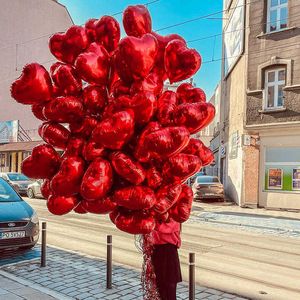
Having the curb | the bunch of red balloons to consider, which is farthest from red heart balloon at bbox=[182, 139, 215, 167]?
the curb

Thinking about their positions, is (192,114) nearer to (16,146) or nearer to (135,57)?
(135,57)

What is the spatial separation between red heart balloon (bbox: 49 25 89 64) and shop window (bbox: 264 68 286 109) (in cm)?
1712

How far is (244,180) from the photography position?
18.8 m

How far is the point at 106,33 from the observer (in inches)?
83.3

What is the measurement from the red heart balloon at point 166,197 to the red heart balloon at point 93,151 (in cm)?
35

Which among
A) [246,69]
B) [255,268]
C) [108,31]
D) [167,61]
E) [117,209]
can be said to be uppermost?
[246,69]

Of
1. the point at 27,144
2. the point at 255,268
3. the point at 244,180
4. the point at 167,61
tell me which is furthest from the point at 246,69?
the point at 27,144

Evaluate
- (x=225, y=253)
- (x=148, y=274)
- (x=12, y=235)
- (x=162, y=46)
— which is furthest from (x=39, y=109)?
(x=225, y=253)

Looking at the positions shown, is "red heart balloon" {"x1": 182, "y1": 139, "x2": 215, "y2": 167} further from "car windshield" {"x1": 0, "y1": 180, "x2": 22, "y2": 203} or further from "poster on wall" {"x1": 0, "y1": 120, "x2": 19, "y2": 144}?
"poster on wall" {"x1": 0, "y1": 120, "x2": 19, "y2": 144}

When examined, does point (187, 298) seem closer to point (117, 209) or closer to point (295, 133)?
point (117, 209)

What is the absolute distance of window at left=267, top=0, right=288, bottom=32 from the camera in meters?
17.9

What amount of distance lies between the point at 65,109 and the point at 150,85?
0.44 meters

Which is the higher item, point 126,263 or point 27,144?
point 27,144

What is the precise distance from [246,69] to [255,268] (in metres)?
13.5
